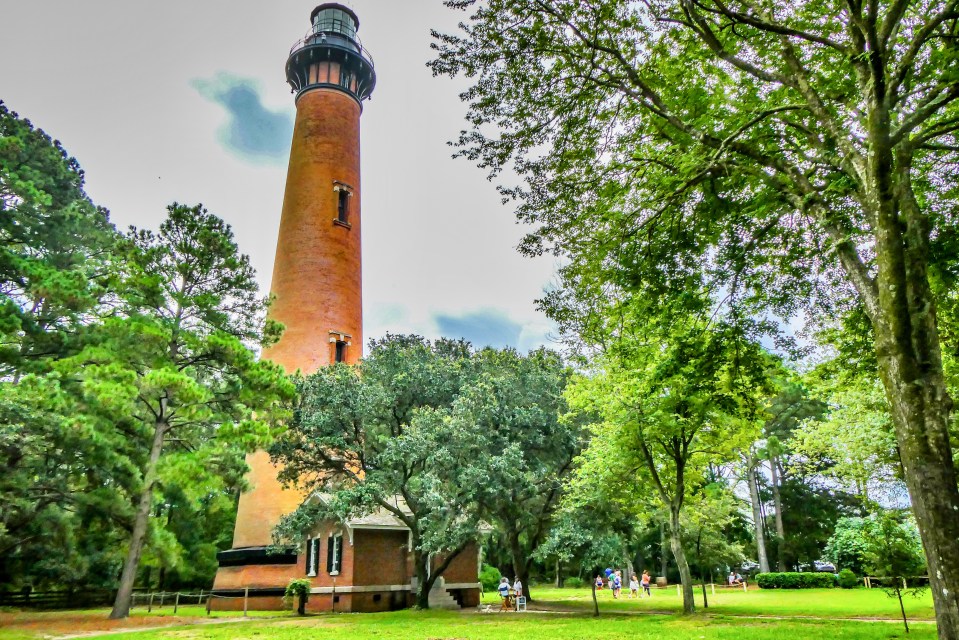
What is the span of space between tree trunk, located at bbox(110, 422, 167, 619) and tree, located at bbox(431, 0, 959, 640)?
14074 millimetres

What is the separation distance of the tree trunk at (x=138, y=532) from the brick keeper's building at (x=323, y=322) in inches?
133

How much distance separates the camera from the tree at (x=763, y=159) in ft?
21.9

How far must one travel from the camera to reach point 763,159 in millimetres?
8438

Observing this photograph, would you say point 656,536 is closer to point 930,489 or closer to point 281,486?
point 281,486

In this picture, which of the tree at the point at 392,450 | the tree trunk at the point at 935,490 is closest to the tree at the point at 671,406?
the tree trunk at the point at 935,490

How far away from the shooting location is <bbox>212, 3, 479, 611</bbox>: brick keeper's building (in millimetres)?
23547

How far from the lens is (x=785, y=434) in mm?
47156

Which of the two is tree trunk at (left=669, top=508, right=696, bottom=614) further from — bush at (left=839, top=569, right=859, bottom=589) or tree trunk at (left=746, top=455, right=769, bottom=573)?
tree trunk at (left=746, top=455, right=769, bottom=573)

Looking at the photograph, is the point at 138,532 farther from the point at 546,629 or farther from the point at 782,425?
the point at 782,425

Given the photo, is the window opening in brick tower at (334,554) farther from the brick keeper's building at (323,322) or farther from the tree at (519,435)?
the tree at (519,435)

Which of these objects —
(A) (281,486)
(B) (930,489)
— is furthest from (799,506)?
(B) (930,489)

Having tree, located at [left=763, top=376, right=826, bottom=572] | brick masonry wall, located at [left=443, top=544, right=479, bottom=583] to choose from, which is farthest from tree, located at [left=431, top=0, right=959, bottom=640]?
tree, located at [left=763, top=376, right=826, bottom=572]

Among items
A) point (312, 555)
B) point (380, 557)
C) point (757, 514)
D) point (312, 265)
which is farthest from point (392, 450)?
point (757, 514)

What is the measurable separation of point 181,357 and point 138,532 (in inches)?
214
